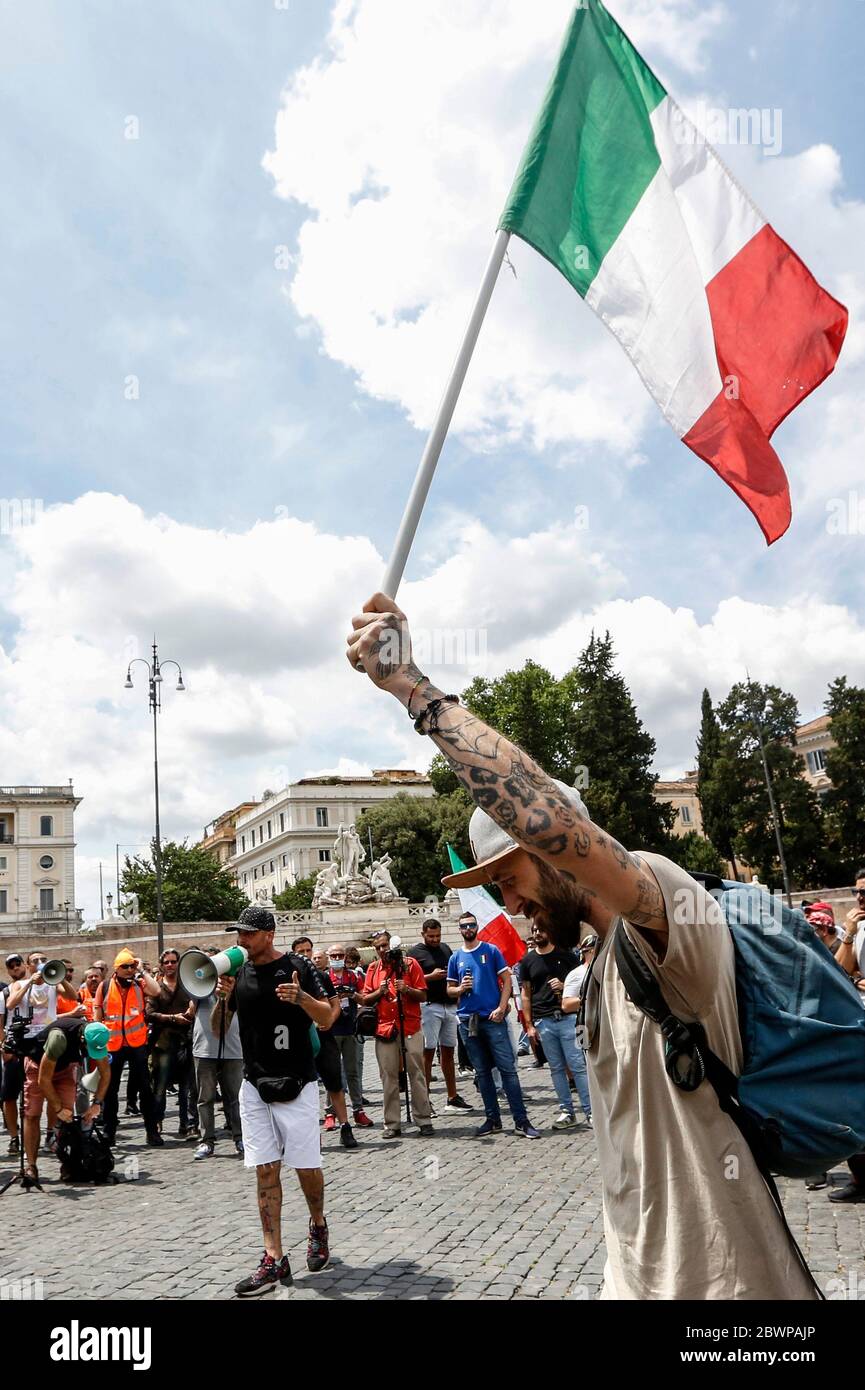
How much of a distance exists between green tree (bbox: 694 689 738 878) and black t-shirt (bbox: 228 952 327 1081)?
54667 millimetres

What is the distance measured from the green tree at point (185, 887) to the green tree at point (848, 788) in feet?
123

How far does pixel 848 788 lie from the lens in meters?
55.3

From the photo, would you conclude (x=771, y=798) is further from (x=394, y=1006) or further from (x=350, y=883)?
(x=394, y=1006)

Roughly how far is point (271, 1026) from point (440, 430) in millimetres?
4280

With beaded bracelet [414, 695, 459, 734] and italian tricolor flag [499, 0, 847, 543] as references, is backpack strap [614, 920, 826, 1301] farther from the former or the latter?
italian tricolor flag [499, 0, 847, 543]

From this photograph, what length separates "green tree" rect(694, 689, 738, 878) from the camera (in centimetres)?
5872

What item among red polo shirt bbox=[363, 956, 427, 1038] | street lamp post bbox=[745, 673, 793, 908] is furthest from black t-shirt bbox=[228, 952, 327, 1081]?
street lamp post bbox=[745, 673, 793, 908]

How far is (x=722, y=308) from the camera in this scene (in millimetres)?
4520

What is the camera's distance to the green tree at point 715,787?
5872 centimetres

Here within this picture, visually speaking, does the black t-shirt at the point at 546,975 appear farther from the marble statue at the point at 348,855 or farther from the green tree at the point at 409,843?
the green tree at the point at 409,843

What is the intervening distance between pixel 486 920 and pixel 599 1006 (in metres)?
9.84

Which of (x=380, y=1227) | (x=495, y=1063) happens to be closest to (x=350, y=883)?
(x=495, y=1063)

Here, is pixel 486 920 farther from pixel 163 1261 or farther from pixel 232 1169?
pixel 163 1261
